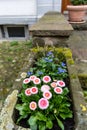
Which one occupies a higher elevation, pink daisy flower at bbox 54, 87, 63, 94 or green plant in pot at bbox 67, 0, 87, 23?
pink daisy flower at bbox 54, 87, 63, 94

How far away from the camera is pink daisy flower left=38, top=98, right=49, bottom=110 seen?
1.22 meters

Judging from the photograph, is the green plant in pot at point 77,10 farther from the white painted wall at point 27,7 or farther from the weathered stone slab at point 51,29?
the weathered stone slab at point 51,29

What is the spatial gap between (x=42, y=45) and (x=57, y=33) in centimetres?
25

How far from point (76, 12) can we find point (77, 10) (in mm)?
51

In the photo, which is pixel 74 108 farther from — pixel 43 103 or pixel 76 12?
pixel 76 12

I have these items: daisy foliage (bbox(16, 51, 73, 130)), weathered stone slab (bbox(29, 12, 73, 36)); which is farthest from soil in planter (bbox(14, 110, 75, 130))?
weathered stone slab (bbox(29, 12, 73, 36))

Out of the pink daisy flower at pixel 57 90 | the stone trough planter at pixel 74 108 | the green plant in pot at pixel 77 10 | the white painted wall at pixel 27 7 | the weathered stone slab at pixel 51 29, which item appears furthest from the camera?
the white painted wall at pixel 27 7

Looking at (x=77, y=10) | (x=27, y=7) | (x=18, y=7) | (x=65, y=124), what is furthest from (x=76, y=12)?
(x=65, y=124)

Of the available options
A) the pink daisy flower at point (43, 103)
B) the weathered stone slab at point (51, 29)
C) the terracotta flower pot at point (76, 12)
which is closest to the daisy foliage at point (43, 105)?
the pink daisy flower at point (43, 103)

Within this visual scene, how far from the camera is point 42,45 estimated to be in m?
2.48

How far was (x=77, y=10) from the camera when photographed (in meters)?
3.87

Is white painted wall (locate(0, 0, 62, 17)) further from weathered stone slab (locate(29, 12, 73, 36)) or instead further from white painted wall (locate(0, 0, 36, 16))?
weathered stone slab (locate(29, 12, 73, 36))

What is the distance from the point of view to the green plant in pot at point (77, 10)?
3.83 m

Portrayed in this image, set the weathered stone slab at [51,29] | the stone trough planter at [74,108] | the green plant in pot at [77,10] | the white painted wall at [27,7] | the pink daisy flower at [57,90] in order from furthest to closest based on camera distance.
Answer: the white painted wall at [27,7] → the green plant in pot at [77,10] → the weathered stone slab at [51,29] → the pink daisy flower at [57,90] → the stone trough planter at [74,108]
